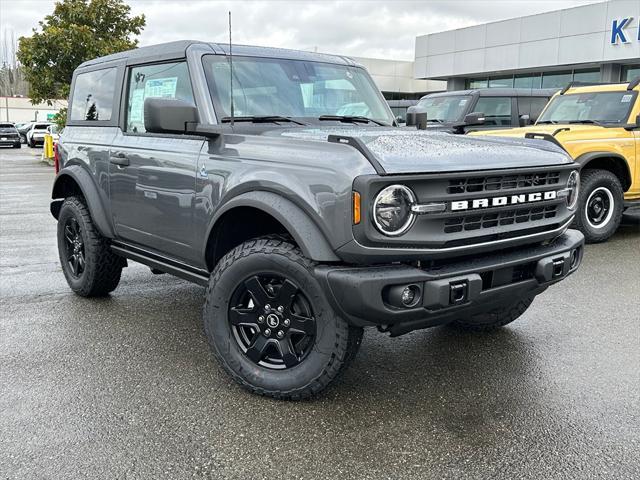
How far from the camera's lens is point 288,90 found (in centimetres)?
415

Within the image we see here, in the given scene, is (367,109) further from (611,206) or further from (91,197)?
(611,206)

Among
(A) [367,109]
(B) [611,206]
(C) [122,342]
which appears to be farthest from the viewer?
(B) [611,206]

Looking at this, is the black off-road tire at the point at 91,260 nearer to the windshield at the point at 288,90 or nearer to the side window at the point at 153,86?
the side window at the point at 153,86

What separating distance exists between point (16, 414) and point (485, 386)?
2.49 metres

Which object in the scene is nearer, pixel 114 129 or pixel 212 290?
pixel 212 290

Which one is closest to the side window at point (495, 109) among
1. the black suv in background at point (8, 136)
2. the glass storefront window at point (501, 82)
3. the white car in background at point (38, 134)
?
the glass storefront window at point (501, 82)

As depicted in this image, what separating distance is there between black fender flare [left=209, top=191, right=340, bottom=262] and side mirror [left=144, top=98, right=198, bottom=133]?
601 mm

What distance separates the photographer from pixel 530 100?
38.9 ft

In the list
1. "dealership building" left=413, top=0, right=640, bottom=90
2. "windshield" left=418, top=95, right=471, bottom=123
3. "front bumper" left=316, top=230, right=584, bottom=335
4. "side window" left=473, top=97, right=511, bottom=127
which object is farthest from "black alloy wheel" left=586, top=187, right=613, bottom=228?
"dealership building" left=413, top=0, right=640, bottom=90

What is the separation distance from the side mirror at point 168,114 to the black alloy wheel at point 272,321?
0.97 m

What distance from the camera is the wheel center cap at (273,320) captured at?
329 centimetres

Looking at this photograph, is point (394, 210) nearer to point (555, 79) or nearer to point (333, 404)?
point (333, 404)

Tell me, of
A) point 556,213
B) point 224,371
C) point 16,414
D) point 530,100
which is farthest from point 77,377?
point 530,100

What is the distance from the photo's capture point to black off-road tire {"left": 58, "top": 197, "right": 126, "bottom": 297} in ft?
16.4
